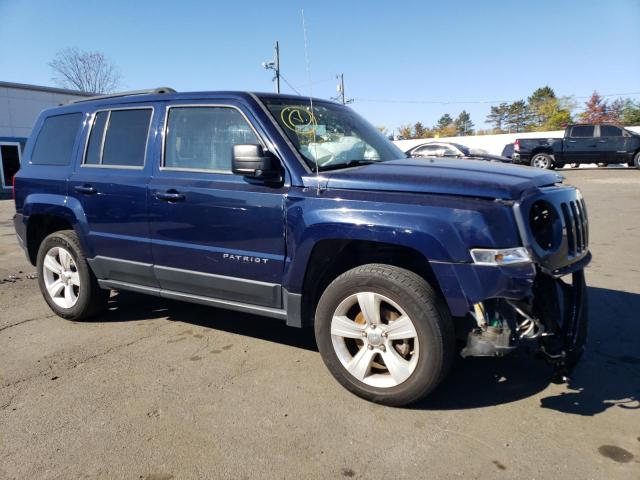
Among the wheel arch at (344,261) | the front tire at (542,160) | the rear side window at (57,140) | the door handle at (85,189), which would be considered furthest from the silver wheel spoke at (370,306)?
the front tire at (542,160)

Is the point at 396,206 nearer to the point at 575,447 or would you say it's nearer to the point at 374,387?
the point at 374,387

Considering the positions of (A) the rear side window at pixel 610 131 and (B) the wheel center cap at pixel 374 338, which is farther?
(A) the rear side window at pixel 610 131

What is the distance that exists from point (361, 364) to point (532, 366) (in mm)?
1375

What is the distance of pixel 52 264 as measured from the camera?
4.82m

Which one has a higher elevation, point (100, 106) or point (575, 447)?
point (100, 106)

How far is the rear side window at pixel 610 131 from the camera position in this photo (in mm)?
21500

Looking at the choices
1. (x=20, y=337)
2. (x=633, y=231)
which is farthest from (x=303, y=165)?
(x=633, y=231)

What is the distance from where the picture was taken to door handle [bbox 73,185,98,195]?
4312mm

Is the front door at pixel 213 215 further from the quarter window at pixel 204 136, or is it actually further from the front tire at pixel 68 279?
the front tire at pixel 68 279

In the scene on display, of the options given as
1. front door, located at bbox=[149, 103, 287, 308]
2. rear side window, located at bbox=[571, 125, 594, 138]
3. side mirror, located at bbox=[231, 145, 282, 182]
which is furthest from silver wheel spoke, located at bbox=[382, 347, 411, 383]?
rear side window, located at bbox=[571, 125, 594, 138]

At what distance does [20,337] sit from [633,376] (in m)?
4.91

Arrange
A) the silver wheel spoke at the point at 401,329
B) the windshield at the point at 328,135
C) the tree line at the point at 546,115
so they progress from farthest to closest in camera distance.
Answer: the tree line at the point at 546,115 → the windshield at the point at 328,135 → the silver wheel spoke at the point at 401,329

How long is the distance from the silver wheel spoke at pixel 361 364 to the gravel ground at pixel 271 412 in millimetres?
187

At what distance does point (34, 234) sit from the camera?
505 centimetres
